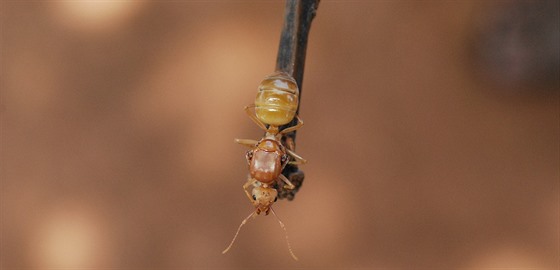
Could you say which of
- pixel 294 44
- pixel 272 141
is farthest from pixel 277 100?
pixel 294 44

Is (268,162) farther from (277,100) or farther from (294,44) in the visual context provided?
(294,44)

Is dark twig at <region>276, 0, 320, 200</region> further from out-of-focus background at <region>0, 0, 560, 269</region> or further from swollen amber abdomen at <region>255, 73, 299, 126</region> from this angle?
out-of-focus background at <region>0, 0, 560, 269</region>

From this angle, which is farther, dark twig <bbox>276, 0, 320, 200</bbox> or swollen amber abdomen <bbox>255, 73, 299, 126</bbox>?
swollen amber abdomen <bbox>255, 73, 299, 126</bbox>

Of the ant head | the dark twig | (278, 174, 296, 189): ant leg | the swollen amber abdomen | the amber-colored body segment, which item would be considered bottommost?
the ant head

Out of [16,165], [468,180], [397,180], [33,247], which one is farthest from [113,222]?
[468,180]

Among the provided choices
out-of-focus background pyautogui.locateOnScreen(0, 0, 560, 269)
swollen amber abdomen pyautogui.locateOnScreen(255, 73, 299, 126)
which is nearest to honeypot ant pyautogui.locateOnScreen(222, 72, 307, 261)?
swollen amber abdomen pyautogui.locateOnScreen(255, 73, 299, 126)

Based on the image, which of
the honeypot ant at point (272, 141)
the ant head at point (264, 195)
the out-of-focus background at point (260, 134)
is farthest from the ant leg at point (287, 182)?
the out-of-focus background at point (260, 134)

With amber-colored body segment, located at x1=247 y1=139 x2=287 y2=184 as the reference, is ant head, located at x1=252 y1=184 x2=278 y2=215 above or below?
below
